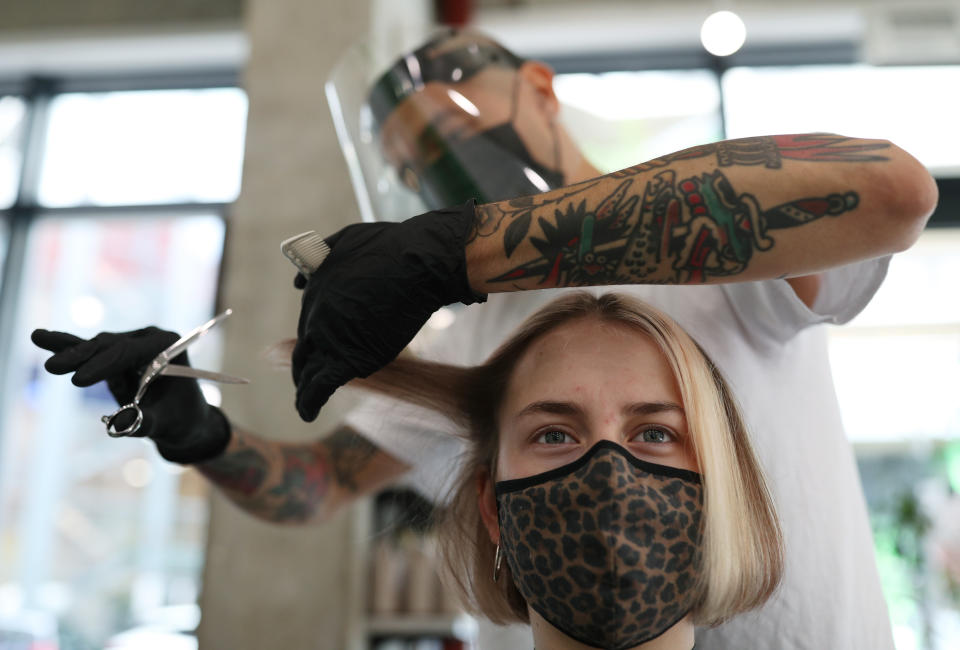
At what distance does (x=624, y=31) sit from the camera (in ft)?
13.7

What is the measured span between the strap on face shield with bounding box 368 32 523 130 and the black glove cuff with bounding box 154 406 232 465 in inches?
22.7

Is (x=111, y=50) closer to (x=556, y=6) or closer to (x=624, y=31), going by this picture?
(x=556, y=6)

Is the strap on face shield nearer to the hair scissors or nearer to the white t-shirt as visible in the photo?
the white t-shirt

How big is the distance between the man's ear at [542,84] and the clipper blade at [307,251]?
23.9 inches

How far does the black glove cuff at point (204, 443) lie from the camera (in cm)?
123

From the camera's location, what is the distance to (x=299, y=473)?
1476 millimetres

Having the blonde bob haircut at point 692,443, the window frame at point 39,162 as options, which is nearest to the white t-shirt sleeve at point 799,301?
the blonde bob haircut at point 692,443

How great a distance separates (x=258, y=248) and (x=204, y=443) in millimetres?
1573

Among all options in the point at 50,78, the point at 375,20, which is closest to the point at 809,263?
the point at 375,20

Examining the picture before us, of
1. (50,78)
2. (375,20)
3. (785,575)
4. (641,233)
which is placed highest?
(50,78)

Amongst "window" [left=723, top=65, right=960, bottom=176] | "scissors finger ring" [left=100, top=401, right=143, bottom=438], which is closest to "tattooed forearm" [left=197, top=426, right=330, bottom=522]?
"scissors finger ring" [left=100, top=401, right=143, bottom=438]

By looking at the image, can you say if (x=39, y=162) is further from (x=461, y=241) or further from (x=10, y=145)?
(x=461, y=241)

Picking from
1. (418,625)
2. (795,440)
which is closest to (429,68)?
(795,440)

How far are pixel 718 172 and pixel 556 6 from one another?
3490 millimetres
